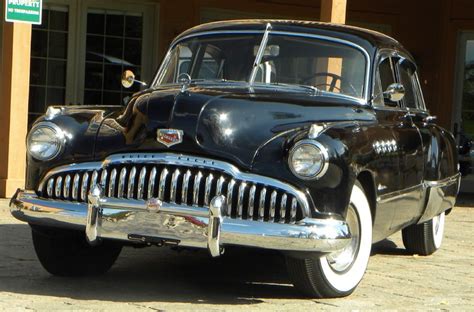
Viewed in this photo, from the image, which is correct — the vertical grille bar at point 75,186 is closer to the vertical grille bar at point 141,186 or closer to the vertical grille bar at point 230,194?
the vertical grille bar at point 141,186

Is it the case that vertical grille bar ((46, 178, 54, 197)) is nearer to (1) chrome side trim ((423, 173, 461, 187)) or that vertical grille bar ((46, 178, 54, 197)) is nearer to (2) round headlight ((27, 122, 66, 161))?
(2) round headlight ((27, 122, 66, 161))

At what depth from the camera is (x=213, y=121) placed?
17.7 ft

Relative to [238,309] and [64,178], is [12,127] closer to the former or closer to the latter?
[64,178]

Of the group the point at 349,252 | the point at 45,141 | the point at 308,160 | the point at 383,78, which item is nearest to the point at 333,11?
the point at 383,78

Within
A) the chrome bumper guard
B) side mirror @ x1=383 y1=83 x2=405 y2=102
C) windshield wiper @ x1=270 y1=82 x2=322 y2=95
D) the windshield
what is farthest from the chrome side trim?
the chrome bumper guard

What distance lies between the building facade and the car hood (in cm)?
717

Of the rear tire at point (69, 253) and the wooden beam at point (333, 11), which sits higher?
the wooden beam at point (333, 11)

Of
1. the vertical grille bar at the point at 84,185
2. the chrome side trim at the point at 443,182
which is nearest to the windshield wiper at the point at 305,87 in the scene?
the chrome side trim at the point at 443,182

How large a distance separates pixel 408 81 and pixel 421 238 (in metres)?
1.24

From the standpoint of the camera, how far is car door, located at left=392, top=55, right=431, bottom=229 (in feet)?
21.2

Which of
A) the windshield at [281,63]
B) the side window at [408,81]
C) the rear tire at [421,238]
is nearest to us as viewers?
the windshield at [281,63]

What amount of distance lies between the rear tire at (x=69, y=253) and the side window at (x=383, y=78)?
194 cm

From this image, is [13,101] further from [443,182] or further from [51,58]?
[443,182]

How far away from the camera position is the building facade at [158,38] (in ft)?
44.7
